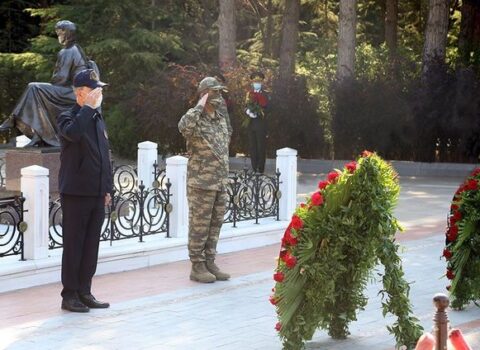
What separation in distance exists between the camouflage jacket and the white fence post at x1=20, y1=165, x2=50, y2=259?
1.41m

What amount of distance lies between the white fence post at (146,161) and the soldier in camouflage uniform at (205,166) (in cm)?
487

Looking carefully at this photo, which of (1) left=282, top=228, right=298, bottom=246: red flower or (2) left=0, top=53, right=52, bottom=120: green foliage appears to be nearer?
(1) left=282, top=228, right=298, bottom=246: red flower

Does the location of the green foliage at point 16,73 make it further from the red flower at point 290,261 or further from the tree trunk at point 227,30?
the red flower at point 290,261

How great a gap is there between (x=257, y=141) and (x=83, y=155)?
11.9m

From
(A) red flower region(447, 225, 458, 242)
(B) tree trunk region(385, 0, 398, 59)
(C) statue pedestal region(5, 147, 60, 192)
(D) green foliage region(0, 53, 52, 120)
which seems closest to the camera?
(A) red flower region(447, 225, 458, 242)

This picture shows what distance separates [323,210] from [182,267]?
3.94m

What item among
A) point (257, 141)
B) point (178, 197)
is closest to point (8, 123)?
point (178, 197)

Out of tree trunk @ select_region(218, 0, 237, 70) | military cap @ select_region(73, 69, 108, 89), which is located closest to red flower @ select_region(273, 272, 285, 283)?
military cap @ select_region(73, 69, 108, 89)

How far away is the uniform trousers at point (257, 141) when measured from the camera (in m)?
20.5

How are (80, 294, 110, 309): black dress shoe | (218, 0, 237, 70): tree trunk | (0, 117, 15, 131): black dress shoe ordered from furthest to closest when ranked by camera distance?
(218, 0, 237, 70): tree trunk < (0, 117, 15, 131): black dress shoe < (80, 294, 110, 309): black dress shoe

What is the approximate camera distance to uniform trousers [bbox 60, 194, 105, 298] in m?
8.87

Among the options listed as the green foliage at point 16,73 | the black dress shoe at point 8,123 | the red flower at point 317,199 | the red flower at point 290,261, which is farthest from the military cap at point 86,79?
the green foliage at point 16,73

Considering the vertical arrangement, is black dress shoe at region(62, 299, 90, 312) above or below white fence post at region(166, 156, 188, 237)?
below

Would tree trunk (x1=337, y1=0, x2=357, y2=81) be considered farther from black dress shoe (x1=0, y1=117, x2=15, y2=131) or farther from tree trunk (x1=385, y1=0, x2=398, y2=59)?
black dress shoe (x1=0, y1=117, x2=15, y2=131)
